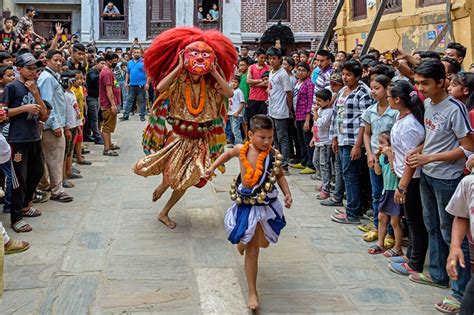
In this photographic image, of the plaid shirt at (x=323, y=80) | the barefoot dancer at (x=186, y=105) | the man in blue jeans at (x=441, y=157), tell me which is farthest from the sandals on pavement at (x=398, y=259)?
the plaid shirt at (x=323, y=80)

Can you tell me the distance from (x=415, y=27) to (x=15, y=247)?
9.03 meters

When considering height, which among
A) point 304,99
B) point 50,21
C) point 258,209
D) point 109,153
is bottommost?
point 258,209

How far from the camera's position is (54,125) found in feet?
22.9

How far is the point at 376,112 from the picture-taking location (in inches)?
223

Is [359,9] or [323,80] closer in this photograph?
[323,80]

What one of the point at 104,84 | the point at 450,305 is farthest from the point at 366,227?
the point at 104,84

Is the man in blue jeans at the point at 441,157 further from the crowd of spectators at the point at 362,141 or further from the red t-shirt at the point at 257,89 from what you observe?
the red t-shirt at the point at 257,89

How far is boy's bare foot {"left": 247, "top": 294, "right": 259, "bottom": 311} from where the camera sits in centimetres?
419

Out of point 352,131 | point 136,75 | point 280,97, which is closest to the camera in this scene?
point 352,131

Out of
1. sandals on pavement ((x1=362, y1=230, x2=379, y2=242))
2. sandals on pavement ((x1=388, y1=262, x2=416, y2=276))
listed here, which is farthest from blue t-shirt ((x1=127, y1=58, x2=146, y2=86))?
sandals on pavement ((x1=388, y1=262, x2=416, y2=276))

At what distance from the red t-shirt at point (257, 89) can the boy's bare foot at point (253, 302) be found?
6.21m

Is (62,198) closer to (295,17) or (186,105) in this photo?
(186,105)

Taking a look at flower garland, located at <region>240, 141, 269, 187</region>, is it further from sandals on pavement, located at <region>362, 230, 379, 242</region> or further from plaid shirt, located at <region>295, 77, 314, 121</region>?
plaid shirt, located at <region>295, 77, 314, 121</region>

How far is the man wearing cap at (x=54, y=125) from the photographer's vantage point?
22.8 feet
